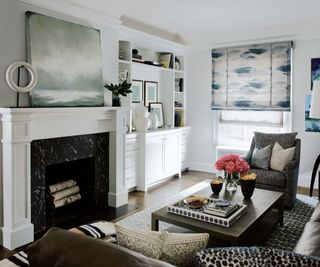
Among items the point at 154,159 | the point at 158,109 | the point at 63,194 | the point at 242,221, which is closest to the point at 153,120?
the point at 158,109

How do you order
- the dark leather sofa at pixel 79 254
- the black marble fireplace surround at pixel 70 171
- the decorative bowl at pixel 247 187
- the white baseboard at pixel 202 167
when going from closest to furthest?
1. the dark leather sofa at pixel 79 254
2. the decorative bowl at pixel 247 187
3. the black marble fireplace surround at pixel 70 171
4. the white baseboard at pixel 202 167

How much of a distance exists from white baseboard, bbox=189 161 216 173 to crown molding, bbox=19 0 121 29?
10.4 feet

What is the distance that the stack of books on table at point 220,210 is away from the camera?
8.73 ft

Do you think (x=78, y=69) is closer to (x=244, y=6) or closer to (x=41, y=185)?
(x=41, y=185)

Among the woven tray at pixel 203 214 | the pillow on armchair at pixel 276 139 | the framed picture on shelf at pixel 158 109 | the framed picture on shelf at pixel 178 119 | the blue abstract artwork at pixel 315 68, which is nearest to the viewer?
the woven tray at pixel 203 214

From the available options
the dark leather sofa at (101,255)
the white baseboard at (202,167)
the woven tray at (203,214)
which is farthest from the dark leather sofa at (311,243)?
the white baseboard at (202,167)

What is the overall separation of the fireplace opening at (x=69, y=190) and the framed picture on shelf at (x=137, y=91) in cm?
158

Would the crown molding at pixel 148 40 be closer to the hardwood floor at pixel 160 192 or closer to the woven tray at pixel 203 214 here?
the hardwood floor at pixel 160 192

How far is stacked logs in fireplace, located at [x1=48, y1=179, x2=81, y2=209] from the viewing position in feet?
12.2

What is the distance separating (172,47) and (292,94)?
7.23 ft

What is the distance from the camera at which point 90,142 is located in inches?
157

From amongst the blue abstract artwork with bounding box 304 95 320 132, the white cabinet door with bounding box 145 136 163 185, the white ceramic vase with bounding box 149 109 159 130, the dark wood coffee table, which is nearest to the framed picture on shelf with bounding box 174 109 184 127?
the white ceramic vase with bounding box 149 109 159 130

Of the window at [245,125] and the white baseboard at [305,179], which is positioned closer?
the white baseboard at [305,179]

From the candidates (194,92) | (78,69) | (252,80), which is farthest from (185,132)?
(78,69)
